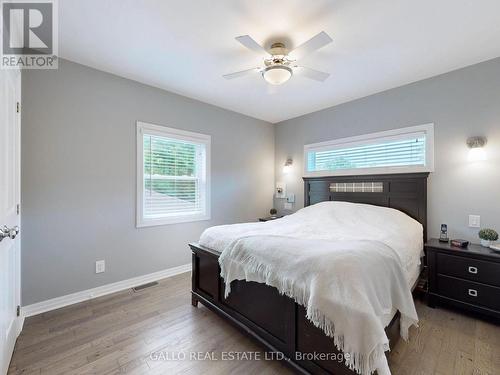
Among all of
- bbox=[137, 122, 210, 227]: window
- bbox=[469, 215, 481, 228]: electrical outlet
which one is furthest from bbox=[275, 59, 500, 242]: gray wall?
bbox=[137, 122, 210, 227]: window

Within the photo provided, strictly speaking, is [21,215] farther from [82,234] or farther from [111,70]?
[111,70]

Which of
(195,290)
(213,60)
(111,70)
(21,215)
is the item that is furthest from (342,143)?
(21,215)

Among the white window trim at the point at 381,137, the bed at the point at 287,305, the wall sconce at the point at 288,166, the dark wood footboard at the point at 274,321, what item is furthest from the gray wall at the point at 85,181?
the white window trim at the point at 381,137

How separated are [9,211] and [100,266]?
1312 millimetres

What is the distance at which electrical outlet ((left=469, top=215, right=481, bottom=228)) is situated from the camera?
2521mm

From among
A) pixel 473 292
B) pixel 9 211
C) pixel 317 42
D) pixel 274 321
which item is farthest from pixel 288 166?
pixel 9 211

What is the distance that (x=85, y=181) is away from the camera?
8.52 ft

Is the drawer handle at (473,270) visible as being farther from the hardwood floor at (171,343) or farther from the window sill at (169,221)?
the window sill at (169,221)

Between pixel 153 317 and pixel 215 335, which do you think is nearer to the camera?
pixel 215 335

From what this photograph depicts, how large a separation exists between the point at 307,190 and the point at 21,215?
3731 mm

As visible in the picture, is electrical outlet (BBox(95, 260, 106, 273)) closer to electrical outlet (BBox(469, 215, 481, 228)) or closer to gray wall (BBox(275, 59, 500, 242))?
gray wall (BBox(275, 59, 500, 242))

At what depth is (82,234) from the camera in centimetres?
258

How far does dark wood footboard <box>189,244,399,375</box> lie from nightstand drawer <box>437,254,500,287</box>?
1213 mm

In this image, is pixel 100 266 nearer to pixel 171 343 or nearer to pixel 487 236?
pixel 171 343
